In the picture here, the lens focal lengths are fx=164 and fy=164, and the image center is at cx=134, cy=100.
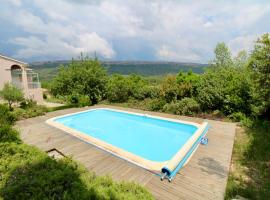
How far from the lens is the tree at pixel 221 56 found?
97.1 feet

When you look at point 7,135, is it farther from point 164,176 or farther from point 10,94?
point 10,94

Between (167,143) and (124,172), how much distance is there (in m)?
3.64

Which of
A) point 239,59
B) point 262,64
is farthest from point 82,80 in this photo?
point 239,59

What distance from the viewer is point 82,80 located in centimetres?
1342

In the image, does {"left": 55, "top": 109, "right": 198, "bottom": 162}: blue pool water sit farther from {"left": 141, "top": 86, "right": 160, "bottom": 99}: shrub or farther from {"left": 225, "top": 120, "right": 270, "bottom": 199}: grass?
{"left": 141, "top": 86, "right": 160, "bottom": 99}: shrub

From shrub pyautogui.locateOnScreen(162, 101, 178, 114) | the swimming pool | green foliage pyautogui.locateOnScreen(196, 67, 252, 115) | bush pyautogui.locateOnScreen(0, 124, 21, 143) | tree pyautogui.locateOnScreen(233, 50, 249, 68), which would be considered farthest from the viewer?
tree pyautogui.locateOnScreen(233, 50, 249, 68)

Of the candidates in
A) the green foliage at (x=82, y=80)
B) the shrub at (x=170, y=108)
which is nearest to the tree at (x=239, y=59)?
the shrub at (x=170, y=108)

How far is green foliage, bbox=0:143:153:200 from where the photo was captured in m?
2.45

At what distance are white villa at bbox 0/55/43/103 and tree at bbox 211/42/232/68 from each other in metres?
28.6

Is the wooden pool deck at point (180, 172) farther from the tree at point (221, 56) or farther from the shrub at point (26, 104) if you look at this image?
the tree at point (221, 56)

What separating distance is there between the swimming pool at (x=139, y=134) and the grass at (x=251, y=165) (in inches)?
47.6

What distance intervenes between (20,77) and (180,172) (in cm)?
1693

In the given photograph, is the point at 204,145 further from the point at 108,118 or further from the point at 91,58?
the point at 91,58

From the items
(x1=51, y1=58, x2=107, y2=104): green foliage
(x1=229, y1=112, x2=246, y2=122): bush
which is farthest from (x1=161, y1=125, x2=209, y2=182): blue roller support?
(x1=51, y1=58, x2=107, y2=104): green foliage
